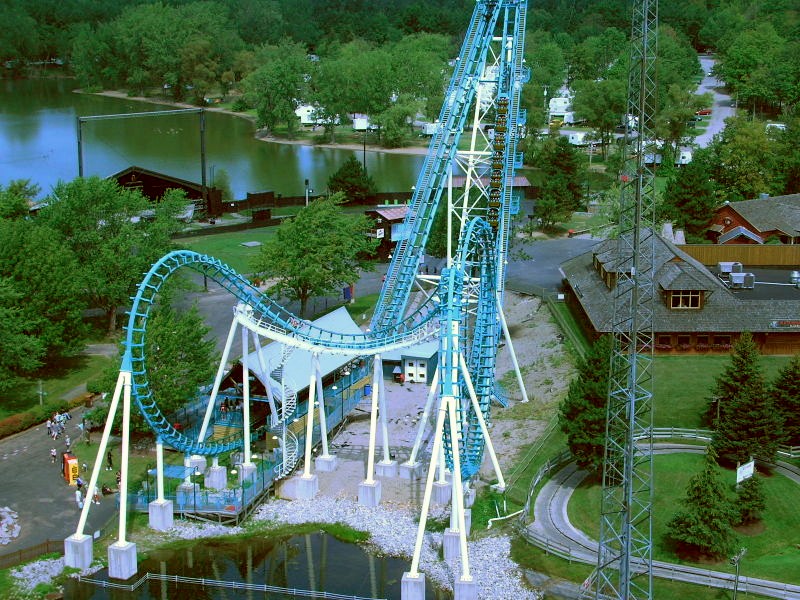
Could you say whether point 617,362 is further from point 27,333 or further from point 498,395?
point 27,333

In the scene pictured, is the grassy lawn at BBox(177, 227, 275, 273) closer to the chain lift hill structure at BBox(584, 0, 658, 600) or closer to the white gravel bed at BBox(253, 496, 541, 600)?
the white gravel bed at BBox(253, 496, 541, 600)

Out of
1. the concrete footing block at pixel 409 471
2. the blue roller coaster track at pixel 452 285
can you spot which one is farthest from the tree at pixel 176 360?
the concrete footing block at pixel 409 471

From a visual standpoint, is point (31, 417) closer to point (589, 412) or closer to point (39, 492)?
point (39, 492)

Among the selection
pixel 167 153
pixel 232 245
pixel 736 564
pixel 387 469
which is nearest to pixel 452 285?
pixel 387 469

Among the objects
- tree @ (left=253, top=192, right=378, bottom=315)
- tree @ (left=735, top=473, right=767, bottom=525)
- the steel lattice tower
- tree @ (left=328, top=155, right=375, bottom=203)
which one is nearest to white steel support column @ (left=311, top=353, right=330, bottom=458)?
the steel lattice tower

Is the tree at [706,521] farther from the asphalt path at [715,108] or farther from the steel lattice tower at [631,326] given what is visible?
the asphalt path at [715,108]

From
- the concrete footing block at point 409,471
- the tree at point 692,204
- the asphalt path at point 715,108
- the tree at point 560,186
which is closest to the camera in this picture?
the concrete footing block at point 409,471

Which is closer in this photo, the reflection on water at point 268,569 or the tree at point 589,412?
the reflection on water at point 268,569

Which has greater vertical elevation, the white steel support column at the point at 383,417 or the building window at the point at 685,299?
the building window at the point at 685,299
